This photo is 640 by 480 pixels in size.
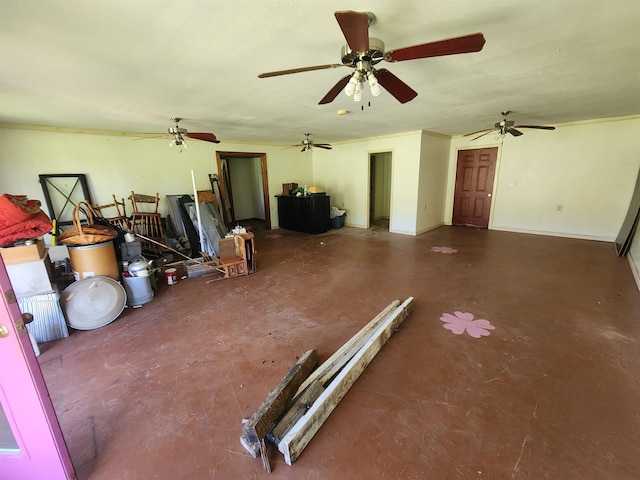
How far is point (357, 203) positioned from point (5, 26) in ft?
20.6

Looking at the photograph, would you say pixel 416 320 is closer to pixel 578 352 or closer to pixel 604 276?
pixel 578 352

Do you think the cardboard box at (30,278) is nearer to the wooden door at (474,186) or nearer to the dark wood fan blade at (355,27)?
the dark wood fan blade at (355,27)

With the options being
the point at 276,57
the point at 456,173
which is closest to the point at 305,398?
the point at 276,57

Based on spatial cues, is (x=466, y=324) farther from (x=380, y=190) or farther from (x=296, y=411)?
(x=380, y=190)

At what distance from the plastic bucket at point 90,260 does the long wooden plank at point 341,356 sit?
8.37 feet

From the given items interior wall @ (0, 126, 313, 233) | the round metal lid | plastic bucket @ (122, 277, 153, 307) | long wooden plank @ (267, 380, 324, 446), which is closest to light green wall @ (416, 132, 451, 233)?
interior wall @ (0, 126, 313, 233)

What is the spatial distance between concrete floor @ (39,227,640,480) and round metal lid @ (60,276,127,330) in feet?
0.37

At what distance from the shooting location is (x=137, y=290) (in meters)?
3.09

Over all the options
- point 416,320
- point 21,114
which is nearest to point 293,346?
point 416,320

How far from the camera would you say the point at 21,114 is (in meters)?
3.40

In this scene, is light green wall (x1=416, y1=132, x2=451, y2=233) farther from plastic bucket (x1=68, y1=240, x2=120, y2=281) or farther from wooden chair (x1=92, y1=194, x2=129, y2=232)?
wooden chair (x1=92, y1=194, x2=129, y2=232)

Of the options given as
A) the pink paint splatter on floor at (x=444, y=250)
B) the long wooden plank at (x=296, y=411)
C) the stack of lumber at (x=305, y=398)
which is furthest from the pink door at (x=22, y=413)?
the pink paint splatter on floor at (x=444, y=250)

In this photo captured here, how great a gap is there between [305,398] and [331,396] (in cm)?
16

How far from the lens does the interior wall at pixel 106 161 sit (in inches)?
157
